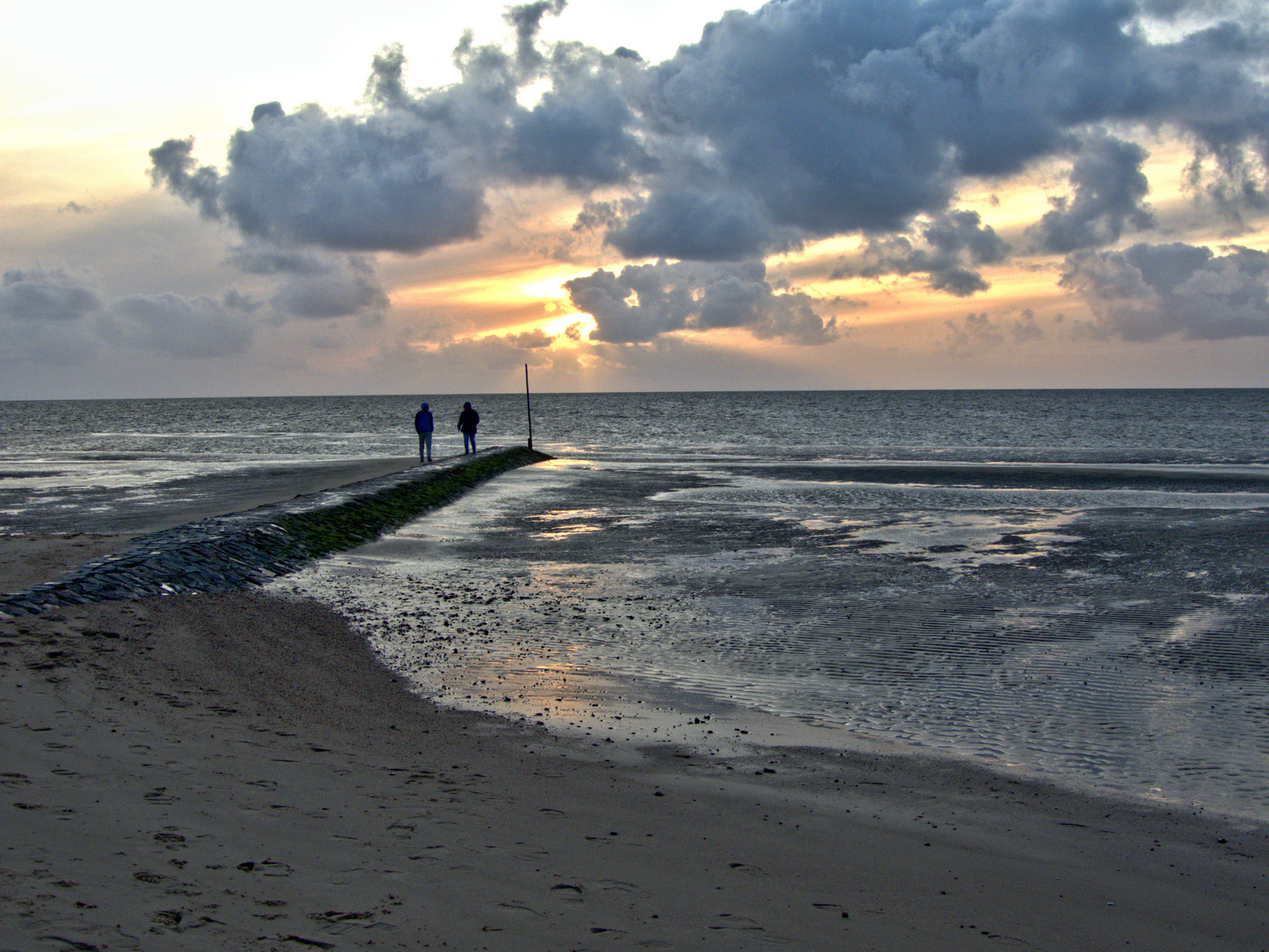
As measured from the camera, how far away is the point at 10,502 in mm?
24547

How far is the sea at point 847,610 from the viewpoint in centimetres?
792

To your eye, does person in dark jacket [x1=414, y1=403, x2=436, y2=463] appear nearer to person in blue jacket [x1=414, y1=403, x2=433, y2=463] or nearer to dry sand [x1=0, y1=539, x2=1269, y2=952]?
person in blue jacket [x1=414, y1=403, x2=433, y2=463]

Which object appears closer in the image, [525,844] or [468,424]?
[525,844]

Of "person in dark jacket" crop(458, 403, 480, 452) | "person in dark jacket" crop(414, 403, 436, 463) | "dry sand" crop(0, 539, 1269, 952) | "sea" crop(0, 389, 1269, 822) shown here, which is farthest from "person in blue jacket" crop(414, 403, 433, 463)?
"dry sand" crop(0, 539, 1269, 952)

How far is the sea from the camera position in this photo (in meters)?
7.92

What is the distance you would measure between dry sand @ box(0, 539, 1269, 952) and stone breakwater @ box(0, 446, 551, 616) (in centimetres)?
341

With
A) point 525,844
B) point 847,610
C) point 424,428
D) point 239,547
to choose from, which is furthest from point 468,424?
point 525,844

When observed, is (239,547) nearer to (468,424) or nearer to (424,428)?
(424,428)

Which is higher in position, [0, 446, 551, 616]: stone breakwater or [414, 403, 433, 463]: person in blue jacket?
[414, 403, 433, 463]: person in blue jacket

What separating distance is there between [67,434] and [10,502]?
183ft

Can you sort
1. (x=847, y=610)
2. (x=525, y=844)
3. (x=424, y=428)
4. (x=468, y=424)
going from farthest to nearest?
(x=468, y=424) → (x=424, y=428) → (x=847, y=610) → (x=525, y=844)

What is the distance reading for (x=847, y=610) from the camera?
1240 centimetres

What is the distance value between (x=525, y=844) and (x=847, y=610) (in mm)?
7904

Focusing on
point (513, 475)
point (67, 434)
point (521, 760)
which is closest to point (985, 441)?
point (513, 475)
